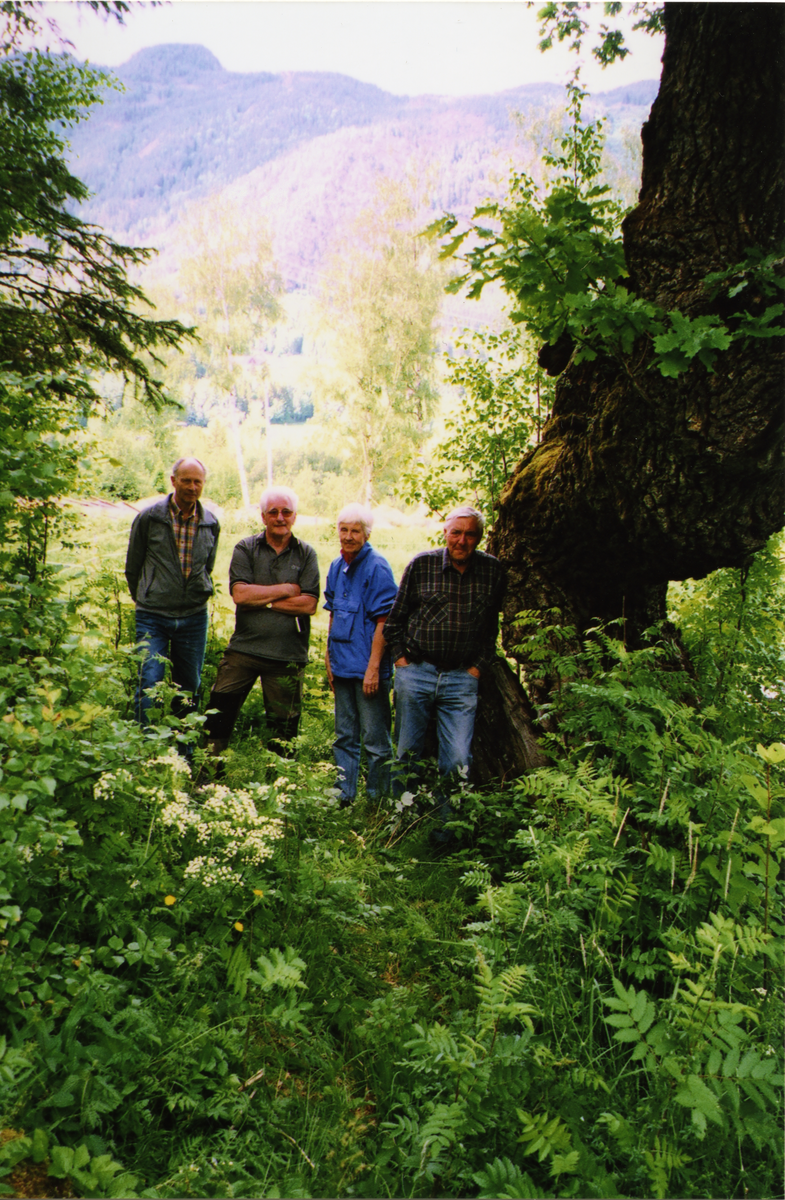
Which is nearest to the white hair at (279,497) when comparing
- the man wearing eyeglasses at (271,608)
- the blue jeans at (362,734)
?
the man wearing eyeglasses at (271,608)

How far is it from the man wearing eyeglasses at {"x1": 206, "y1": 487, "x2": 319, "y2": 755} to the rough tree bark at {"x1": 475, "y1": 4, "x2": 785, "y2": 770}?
6.32 ft

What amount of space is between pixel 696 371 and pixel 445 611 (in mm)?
2022

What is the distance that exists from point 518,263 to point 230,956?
2.96 m

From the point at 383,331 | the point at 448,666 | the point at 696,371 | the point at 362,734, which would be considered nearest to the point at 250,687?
the point at 362,734

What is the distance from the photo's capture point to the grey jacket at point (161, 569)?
186 inches

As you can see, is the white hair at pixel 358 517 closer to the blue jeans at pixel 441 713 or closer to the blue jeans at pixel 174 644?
the blue jeans at pixel 441 713

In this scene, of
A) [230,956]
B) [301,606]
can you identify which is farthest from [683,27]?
[230,956]

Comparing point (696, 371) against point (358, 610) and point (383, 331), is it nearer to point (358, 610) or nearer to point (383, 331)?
point (358, 610)

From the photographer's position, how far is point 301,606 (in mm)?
4844

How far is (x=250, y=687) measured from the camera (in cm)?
499

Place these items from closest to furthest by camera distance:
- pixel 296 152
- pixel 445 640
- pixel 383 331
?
pixel 445 640 → pixel 383 331 → pixel 296 152

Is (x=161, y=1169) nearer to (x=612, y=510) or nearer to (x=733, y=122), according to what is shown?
(x=612, y=510)

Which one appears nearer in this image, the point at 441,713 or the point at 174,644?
the point at 441,713

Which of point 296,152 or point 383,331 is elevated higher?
point 296,152
